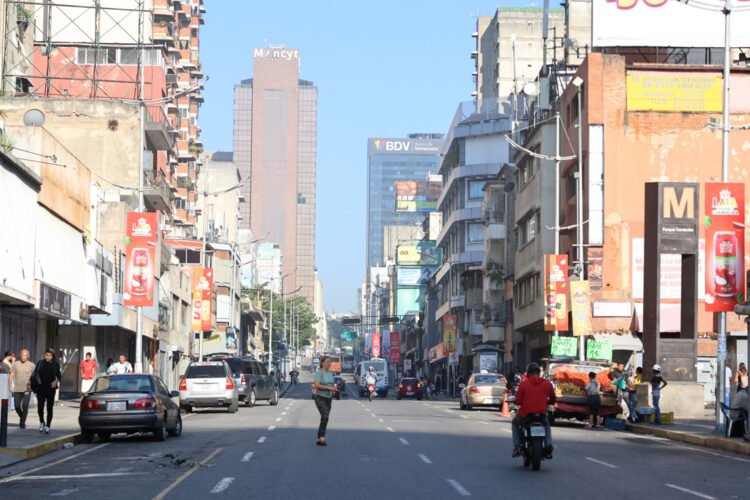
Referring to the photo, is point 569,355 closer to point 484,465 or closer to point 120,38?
point 484,465

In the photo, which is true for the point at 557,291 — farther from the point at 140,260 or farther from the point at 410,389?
the point at 410,389

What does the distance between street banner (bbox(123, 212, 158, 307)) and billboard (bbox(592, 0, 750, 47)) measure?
24322 mm

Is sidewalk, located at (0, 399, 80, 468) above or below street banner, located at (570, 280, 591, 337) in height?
below

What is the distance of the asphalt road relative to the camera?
14.5 meters

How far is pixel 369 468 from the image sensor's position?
17.5 m

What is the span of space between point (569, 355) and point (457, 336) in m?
50.5

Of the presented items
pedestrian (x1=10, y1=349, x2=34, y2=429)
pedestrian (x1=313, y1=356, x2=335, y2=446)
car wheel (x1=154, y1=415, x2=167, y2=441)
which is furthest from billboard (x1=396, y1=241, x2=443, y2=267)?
pedestrian (x1=313, y1=356, x2=335, y2=446)

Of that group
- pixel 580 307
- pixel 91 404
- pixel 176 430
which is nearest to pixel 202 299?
pixel 580 307

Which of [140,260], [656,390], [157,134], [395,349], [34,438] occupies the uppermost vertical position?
[157,134]

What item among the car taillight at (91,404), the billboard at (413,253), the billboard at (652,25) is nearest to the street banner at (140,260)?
the car taillight at (91,404)

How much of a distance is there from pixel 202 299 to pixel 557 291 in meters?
25.7

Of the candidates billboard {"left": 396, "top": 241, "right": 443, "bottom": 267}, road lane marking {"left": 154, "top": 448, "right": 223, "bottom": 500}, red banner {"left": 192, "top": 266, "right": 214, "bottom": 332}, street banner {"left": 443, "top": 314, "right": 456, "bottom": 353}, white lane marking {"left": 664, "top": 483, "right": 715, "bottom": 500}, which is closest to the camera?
road lane marking {"left": 154, "top": 448, "right": 223, "bottom": 500}

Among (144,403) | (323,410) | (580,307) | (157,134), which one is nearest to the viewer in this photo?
(323,410)

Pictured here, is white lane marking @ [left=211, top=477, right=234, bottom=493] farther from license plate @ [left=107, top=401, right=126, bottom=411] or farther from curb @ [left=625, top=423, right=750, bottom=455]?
curb @ [left=625, top=423, right=750, bottom=455]
